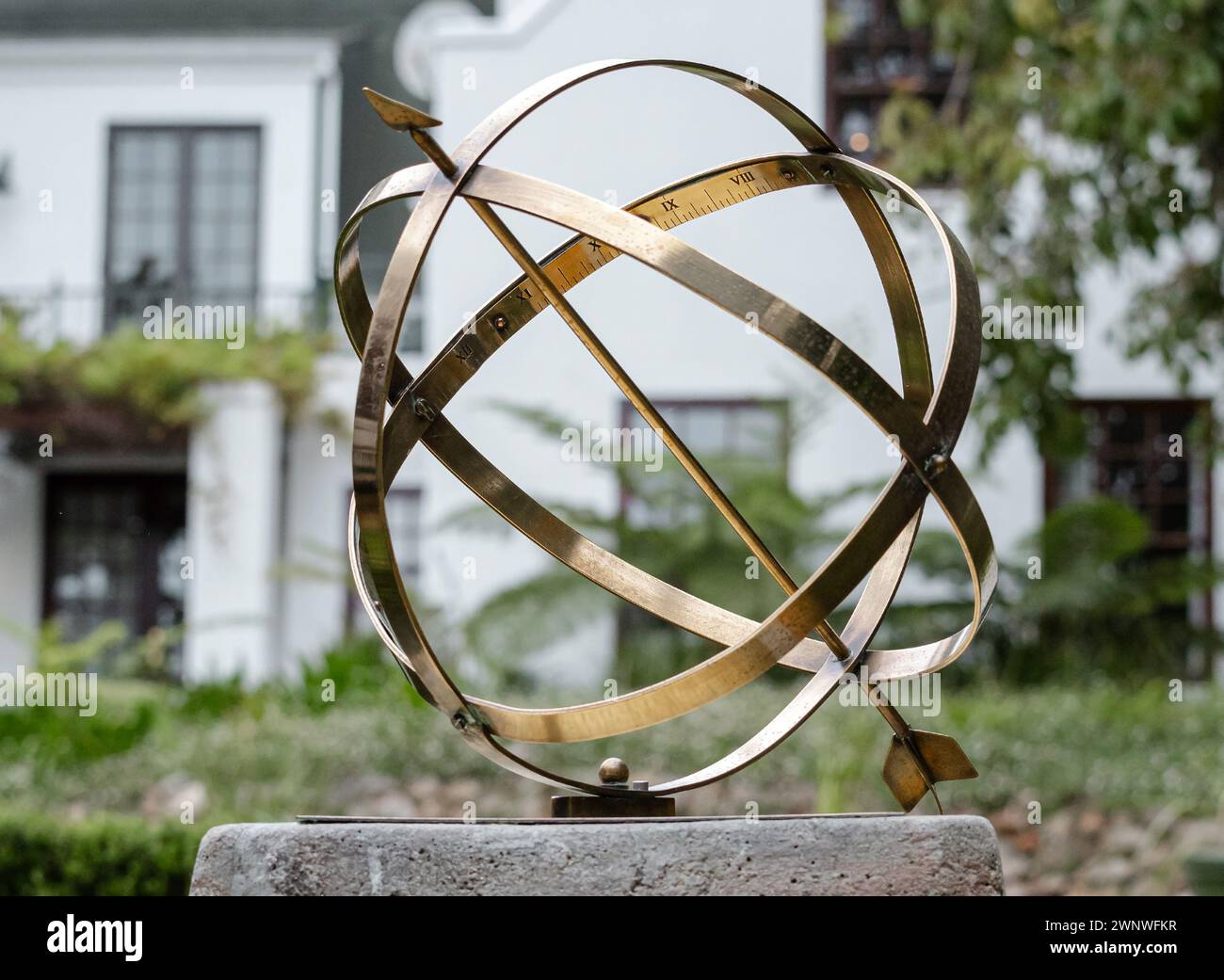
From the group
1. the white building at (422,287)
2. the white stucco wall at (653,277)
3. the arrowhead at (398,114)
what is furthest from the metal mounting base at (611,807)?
the white stucco wall at (653,277)

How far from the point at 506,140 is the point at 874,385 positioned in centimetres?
826

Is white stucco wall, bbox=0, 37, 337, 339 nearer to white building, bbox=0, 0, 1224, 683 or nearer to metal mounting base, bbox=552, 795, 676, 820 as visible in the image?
white building, bbox=0, 0, 1224, 683

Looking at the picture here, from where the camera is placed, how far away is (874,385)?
2412 millimetres

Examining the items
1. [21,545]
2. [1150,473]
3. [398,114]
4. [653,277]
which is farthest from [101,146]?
[398,114]

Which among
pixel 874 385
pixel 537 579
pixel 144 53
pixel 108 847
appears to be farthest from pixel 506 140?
pixel 874 385

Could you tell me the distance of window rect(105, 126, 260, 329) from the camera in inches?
490

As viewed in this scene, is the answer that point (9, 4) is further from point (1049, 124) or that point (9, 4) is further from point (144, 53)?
point (1049, 124)

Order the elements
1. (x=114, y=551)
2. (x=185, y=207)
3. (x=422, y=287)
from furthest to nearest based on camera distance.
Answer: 1. (x=114, y=551)
2. (x=185, y=207)
3. (x=422, y=287)

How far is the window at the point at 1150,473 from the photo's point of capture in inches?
412

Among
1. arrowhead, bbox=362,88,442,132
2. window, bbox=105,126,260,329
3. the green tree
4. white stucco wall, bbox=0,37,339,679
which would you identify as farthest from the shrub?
window, bbox=105,126,260,329

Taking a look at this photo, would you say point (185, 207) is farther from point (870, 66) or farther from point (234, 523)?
point (870, 66)

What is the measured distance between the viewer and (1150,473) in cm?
1055

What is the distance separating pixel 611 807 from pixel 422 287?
28.1 feet

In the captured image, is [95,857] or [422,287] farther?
[422,287]
